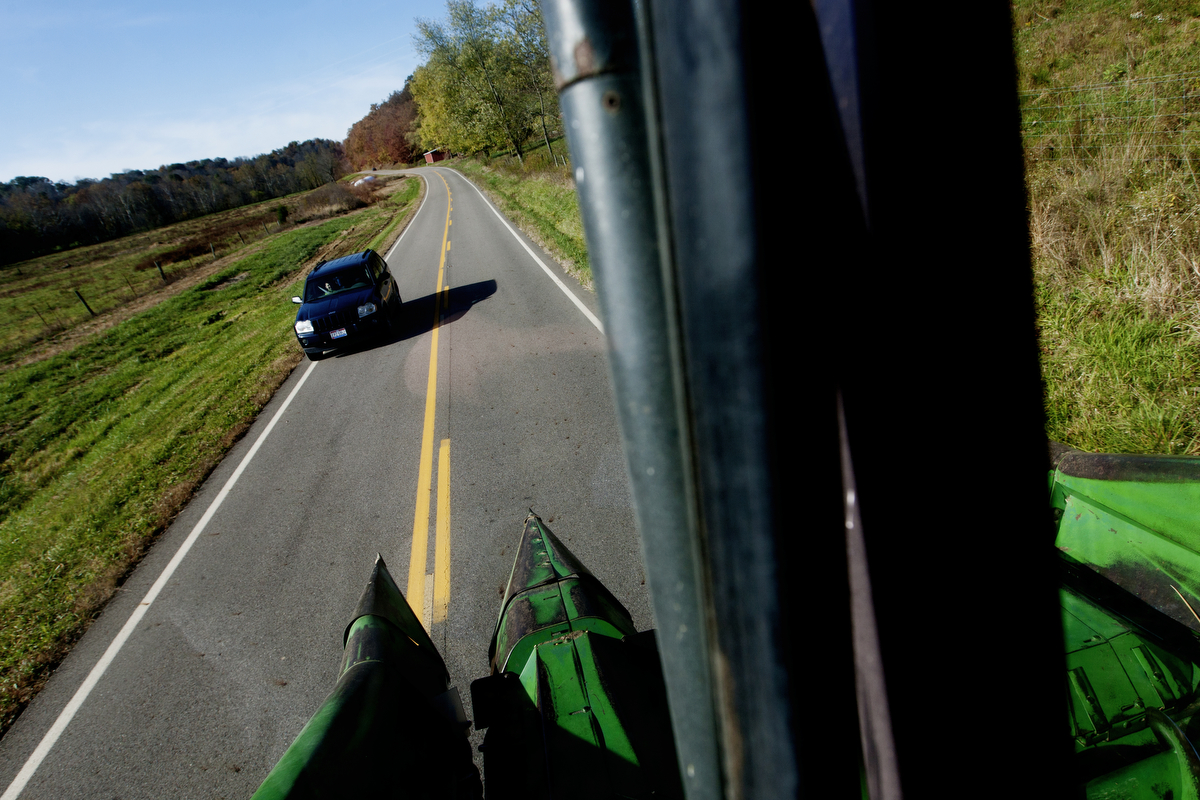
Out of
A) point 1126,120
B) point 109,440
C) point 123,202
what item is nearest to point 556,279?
point 109,440

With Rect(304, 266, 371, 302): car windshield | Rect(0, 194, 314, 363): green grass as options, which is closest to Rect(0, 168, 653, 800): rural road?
Rect(304, 266, 371, 302): car windshield

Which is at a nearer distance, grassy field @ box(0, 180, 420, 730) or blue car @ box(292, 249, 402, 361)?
grassy field @ box(0, 180, 420, 730)

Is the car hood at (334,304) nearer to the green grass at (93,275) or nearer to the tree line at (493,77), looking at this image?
the green grass at (93,275)

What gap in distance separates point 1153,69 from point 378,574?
A: 1189 cm

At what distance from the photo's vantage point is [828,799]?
59cm

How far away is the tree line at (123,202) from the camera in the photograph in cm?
5753

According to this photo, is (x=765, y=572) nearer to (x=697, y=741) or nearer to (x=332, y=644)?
(x=697, y=741)

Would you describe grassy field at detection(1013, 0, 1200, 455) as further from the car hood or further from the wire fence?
the car hood

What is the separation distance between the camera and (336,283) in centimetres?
1162

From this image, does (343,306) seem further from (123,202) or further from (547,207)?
(123,202)

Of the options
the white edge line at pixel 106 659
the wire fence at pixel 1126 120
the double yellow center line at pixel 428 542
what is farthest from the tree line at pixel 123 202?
the wire fence at pixel 1126 120

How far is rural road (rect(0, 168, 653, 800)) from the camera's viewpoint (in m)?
3.98

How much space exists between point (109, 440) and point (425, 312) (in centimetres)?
637

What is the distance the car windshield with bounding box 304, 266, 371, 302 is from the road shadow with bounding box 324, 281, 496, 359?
117cm
